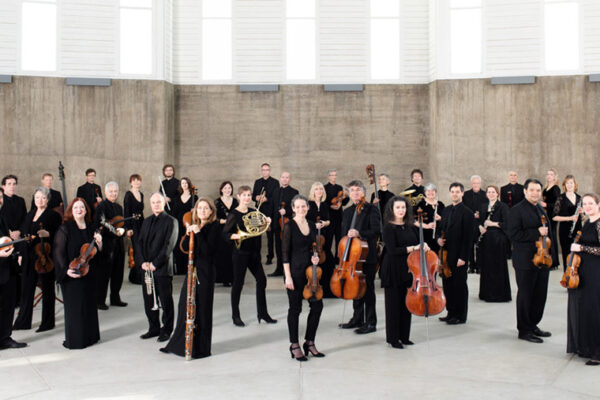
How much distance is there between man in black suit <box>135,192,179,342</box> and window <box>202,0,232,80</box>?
7.96m

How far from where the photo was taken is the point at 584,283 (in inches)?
227

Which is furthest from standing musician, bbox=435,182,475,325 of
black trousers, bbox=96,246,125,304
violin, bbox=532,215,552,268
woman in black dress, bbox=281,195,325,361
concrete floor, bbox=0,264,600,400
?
black trousers, bbox=96,246,125,304

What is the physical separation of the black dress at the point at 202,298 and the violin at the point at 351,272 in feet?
4.01

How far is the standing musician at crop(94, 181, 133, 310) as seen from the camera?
752cm

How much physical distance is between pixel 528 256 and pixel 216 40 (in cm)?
956

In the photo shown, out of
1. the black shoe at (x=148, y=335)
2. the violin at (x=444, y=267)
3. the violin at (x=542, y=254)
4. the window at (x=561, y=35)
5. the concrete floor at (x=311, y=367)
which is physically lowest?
the concrete floor at (x=311, y=367)

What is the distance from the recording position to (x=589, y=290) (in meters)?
5.73

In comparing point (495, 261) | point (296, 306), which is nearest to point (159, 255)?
point (296, 306)

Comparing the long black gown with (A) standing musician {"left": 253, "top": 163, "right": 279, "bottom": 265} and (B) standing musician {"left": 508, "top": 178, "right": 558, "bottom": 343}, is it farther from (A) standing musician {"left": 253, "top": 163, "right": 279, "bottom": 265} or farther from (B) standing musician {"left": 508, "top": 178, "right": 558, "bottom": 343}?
(A) standing musician {"left": 253, "top": 163, "right": 279, "bottom": 265}

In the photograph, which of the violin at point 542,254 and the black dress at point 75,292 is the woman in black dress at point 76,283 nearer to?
the black dress at point 75,292

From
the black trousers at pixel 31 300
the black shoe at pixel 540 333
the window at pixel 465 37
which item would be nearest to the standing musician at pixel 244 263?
the black trousers at pixel 31 300

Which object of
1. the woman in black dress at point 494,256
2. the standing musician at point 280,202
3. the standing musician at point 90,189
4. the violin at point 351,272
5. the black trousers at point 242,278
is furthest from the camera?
the standing musician at point 280,202

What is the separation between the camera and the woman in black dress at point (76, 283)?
20.7 ft

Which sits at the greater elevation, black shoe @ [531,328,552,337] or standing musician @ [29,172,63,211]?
standing musician @ [29,172,63,211]
